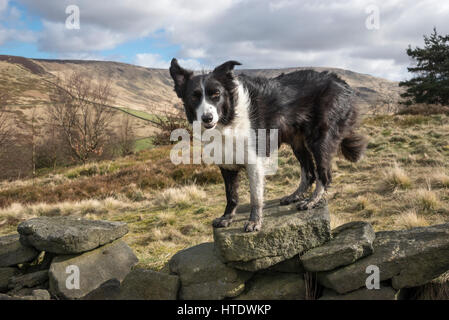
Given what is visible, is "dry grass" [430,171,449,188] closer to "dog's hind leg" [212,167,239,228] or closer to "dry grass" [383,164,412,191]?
"dry grass" [383,164,412,191]

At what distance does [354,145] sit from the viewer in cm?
464

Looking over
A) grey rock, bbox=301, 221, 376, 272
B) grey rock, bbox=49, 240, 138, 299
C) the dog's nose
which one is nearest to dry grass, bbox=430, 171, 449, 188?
grey rock, bbox=301, 221, 376, 272

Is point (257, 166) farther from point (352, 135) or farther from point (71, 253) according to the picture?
point (71, 253)

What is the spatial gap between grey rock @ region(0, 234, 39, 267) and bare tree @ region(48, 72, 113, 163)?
703 inches

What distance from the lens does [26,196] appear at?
11.6 meters

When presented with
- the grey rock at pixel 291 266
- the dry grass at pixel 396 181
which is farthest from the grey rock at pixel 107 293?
the dry grass at pixel 396 181

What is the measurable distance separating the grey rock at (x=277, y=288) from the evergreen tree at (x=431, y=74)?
1067 inches

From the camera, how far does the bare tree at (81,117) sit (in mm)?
22766

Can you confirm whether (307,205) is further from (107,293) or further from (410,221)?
(107,293)

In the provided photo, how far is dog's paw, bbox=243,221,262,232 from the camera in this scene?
12.1 feet

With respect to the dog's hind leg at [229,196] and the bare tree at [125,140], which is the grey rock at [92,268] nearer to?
the dog's hind leg at [229,196]

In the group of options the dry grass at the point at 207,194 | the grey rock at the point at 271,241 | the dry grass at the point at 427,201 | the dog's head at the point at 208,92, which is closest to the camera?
the dog's head at the point at 208,92
